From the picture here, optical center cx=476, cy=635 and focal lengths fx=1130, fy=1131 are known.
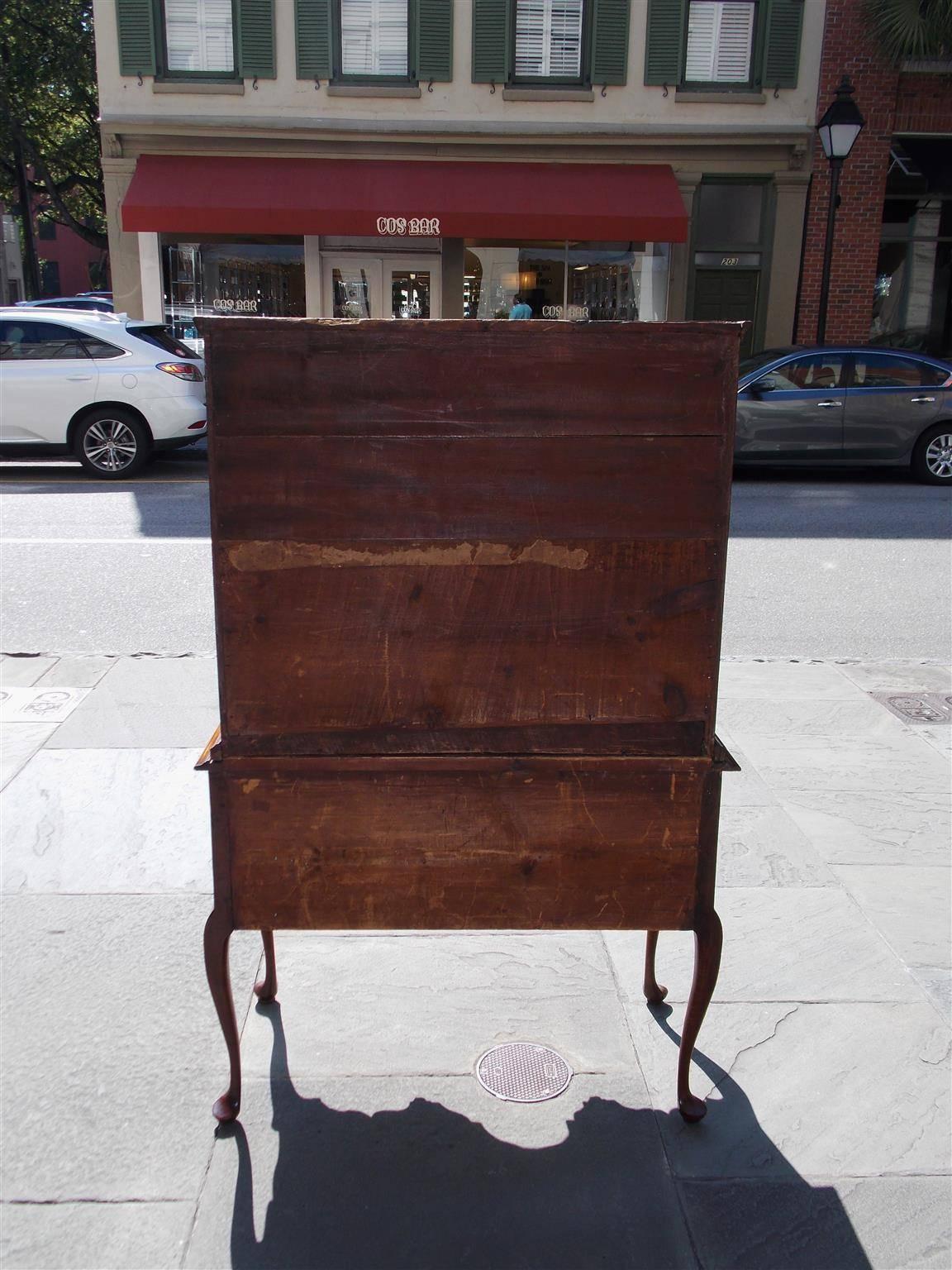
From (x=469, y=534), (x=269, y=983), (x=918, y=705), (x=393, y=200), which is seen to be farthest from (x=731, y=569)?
(x=393, y=200)

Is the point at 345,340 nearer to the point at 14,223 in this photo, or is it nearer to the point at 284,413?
the point at 284,413

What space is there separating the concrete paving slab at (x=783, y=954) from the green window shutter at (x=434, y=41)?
1659 cm

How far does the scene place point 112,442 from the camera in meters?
12.1

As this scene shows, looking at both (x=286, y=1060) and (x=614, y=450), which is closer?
(x=614, y=450)

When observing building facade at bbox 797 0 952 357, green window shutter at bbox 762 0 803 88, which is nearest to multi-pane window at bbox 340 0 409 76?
green window shutter at bbox 762 0 803 88

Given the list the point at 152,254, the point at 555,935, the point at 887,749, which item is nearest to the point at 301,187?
the point at 152,254

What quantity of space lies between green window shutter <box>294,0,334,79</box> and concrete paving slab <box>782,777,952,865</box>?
16.1 metres

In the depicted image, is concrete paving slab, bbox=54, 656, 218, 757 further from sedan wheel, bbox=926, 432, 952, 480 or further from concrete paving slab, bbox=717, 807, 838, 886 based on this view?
sedan wheel, bbox=926, 432, 952, 480

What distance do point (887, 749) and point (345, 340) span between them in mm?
3683

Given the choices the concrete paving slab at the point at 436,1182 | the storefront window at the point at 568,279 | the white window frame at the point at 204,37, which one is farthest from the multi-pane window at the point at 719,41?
the concrete paving slab at the point at 436,1182

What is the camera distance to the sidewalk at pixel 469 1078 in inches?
92.7

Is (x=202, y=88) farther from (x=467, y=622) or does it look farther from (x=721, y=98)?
(x=467, y=622)

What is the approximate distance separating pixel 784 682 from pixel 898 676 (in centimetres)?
69

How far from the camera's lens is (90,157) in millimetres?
30078
